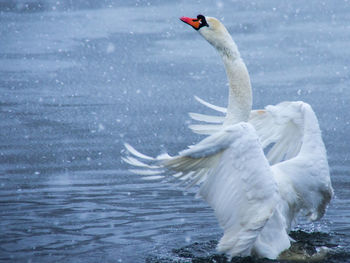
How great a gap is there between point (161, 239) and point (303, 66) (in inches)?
739

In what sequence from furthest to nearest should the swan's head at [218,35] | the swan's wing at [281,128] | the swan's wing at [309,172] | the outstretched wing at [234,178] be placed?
the swan's wing at [281,128] < the swan's head at [218,35] < the swan's wing at [309,172] < the outstretched wing at [234,178]

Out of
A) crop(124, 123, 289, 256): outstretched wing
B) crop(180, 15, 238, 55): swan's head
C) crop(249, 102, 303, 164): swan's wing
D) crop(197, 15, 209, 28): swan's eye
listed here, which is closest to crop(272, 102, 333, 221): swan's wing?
crop(249, 102, 303, 164): swan's wing

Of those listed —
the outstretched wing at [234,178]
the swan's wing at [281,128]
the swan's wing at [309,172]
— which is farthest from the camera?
the swan's wing at [281,128]

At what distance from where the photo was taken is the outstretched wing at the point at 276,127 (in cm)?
643

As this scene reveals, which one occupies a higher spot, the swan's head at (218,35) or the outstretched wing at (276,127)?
the swan's head at (218,35)

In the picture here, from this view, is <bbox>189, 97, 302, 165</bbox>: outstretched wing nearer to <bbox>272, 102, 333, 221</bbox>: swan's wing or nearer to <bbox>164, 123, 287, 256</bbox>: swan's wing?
<bbox>272, 102, 333, 221</bbox>: swan's wing

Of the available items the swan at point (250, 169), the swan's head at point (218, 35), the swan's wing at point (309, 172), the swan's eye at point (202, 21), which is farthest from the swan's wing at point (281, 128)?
the swan's eye at point (202, 21)

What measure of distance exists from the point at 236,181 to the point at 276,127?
1.85m

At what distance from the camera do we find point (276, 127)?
6730 mm

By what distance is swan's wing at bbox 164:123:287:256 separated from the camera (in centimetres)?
486

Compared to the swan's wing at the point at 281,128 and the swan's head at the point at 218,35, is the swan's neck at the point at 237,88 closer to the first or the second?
the swan's head at the point at 218,35

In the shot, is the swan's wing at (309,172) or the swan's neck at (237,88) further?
the swan's neck at (237,88)

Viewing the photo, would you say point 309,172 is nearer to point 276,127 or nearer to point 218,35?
point 276,127

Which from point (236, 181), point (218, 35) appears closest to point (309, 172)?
point (236, 181)
